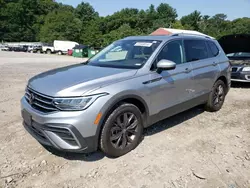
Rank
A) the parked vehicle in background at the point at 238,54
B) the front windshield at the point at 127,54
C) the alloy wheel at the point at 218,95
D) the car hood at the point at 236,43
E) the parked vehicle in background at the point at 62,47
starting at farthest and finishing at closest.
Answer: the parked vehicle in background at the point at 62,47
the car hood at the point at 236,43
the parked vehicle in background at the point at 238,54
the alloy wheel at the point at 218,95
the front windshield at the point at 127,54

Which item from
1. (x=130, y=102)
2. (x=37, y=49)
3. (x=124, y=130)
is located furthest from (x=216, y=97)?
(x=37, y=49)

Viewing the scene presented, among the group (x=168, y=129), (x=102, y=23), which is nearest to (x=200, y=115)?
(x=168, y=129)

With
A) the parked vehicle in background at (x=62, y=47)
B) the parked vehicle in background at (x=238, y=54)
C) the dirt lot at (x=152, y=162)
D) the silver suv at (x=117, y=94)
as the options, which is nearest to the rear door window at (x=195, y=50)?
the silver suv at (x=117, y=94)

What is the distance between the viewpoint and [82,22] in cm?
7725

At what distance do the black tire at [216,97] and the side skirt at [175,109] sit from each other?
22 cm

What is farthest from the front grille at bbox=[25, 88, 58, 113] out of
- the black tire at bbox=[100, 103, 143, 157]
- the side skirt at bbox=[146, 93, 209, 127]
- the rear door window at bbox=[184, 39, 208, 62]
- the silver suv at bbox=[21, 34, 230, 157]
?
the rear door window at bbox=[184, 39, 208, 62]

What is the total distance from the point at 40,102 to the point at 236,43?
8.24 metres

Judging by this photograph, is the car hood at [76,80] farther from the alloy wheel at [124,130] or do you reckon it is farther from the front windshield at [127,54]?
the alloy wheel at [124,130]

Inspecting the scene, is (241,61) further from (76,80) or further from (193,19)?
(193,19)

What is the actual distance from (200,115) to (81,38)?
6080 cm

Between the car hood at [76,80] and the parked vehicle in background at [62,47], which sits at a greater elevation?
the car hood at [76,80]

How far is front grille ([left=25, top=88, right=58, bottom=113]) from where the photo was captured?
290 centimetres

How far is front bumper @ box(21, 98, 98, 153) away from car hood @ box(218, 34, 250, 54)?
24.7 feet

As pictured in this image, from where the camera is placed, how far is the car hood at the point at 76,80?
2.90 meters
